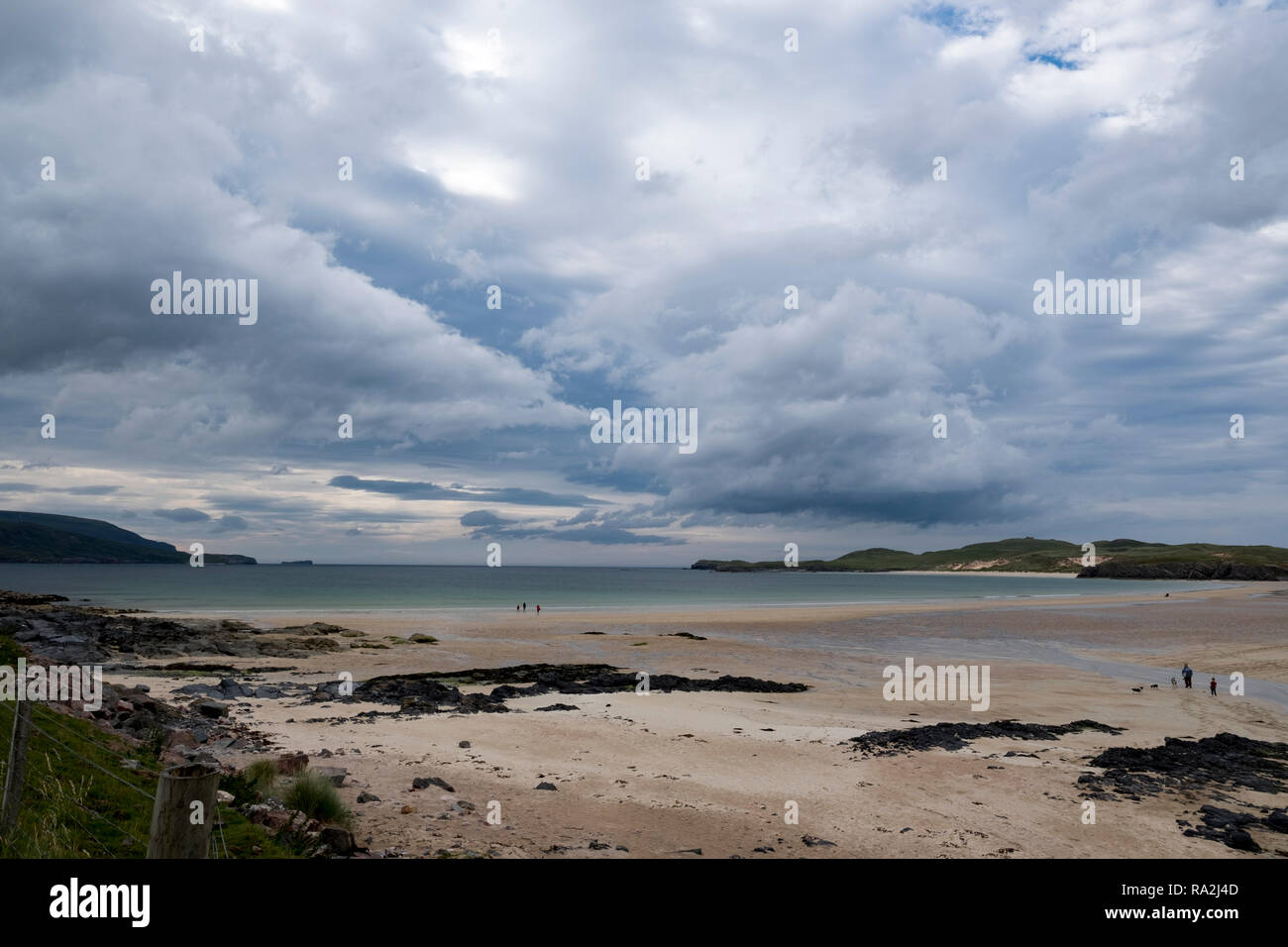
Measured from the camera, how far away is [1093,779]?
16.4 metres

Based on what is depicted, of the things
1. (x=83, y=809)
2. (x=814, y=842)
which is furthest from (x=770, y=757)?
(x=83, y=809)

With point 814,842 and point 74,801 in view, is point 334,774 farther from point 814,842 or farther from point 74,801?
point 814,842

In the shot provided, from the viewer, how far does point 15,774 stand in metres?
7.79

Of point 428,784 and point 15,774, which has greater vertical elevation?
point 15,774

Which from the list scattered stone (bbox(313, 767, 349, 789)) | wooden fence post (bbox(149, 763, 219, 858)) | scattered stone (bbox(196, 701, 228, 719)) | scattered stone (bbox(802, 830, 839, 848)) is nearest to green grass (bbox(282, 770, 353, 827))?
scattered stone (bbox(313, 767, 349, 789))

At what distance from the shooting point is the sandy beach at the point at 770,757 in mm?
12445

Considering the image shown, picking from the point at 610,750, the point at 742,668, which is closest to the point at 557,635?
the point at 742,668

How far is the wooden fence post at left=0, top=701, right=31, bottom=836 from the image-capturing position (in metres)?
7.63

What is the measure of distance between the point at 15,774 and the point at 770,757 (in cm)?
1563

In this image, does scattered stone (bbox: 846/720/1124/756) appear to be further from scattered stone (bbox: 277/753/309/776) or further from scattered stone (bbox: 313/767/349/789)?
scattered stone (bbox: 277/753/309/776)

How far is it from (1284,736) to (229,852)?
28.4 metres

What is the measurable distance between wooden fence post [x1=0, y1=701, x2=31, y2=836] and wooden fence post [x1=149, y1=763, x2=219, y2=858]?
12.7 ft
